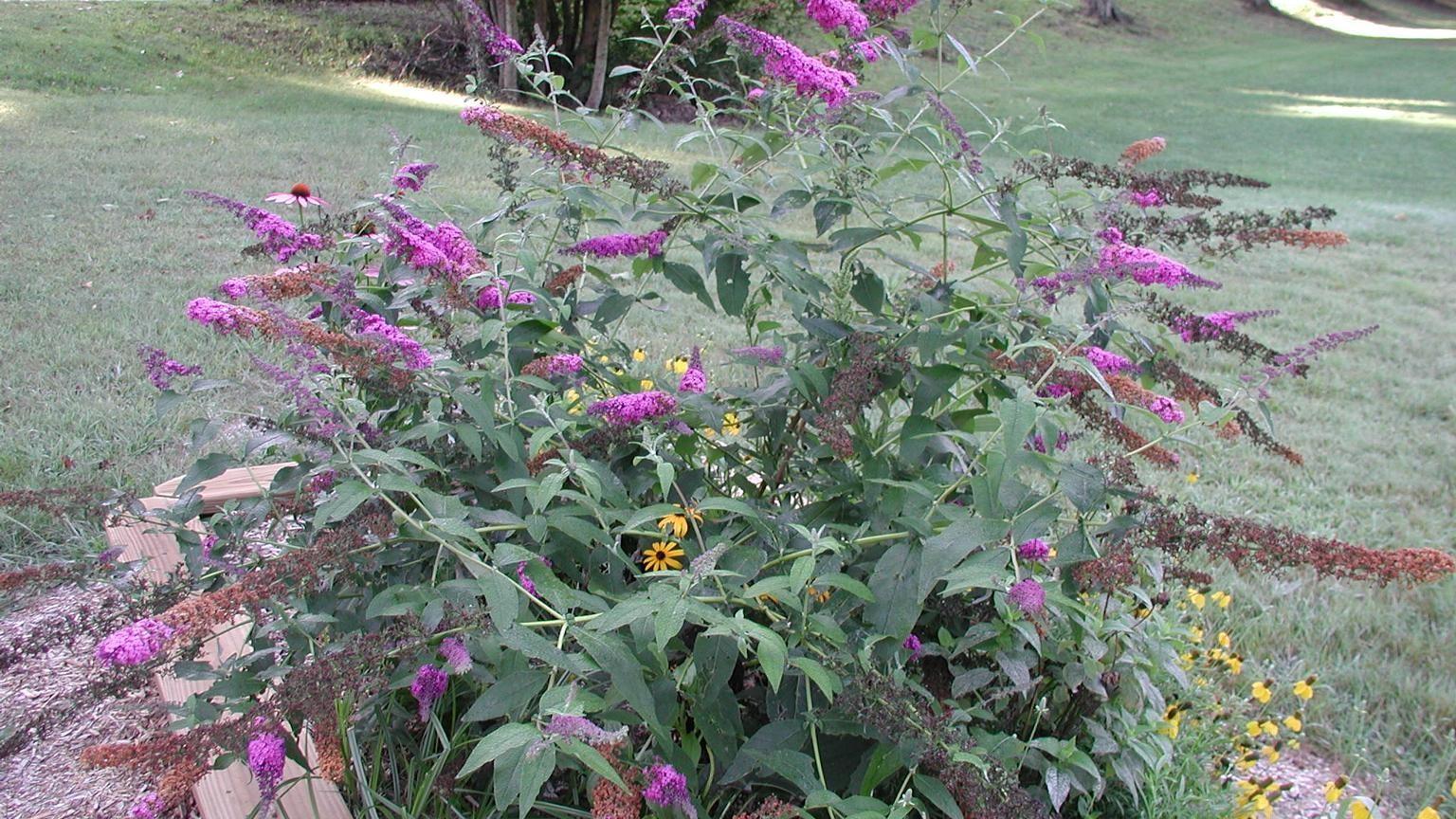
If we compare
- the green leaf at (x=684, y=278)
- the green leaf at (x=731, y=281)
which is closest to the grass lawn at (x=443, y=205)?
the green leaf at (x=684, y=278)

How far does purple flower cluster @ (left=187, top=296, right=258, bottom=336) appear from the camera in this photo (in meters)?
1.46

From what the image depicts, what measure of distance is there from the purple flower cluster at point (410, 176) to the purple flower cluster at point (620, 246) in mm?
430

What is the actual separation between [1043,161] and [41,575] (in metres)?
1.68

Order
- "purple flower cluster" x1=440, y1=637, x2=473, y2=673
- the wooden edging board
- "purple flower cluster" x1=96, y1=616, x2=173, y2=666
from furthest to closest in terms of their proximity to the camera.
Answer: the wooden edging board, "purple flower cluster" x1=440, y1=637, x2=473, y2=673, "purple flower cluster" x1=96, y1=616, x2=173, y2=666

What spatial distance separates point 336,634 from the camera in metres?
1.69

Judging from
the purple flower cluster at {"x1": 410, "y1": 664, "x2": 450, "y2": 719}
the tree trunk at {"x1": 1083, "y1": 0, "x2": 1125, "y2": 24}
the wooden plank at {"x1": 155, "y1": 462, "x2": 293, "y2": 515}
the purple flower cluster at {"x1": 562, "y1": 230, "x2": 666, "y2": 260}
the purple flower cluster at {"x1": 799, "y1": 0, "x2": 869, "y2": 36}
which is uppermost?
the purple flower cluster at {"x1": 799, "y1": 0, "x2": 869, "y2": 36}

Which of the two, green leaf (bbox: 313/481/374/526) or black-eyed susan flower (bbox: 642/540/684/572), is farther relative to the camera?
black-eyed susan flower (bbox: 642/540/684/572)

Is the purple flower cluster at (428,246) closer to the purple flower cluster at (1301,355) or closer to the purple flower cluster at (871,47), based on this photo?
the purple flower cluster at (871,47)

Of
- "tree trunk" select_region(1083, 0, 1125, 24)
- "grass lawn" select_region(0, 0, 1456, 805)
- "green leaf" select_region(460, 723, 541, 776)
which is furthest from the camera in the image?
"tree trunk" select_region(1083, 0, 1125, 24)

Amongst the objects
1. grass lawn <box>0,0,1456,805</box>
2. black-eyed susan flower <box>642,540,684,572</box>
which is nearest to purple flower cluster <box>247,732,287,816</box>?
black-eyed susan flower <box>642,540,684,572</box>

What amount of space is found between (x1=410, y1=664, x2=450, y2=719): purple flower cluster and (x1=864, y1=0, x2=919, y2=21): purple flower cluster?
135 cm

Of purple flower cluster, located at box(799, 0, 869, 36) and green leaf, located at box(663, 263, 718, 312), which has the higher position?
purple flower cluster, located at box(799, 0, 869, 36)

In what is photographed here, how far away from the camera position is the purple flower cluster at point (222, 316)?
4.78ft

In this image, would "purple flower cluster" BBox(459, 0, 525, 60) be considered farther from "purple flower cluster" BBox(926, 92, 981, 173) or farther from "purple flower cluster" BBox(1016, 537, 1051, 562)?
"purple flower cluster" BBox(1016, 537, 1051, 562)
